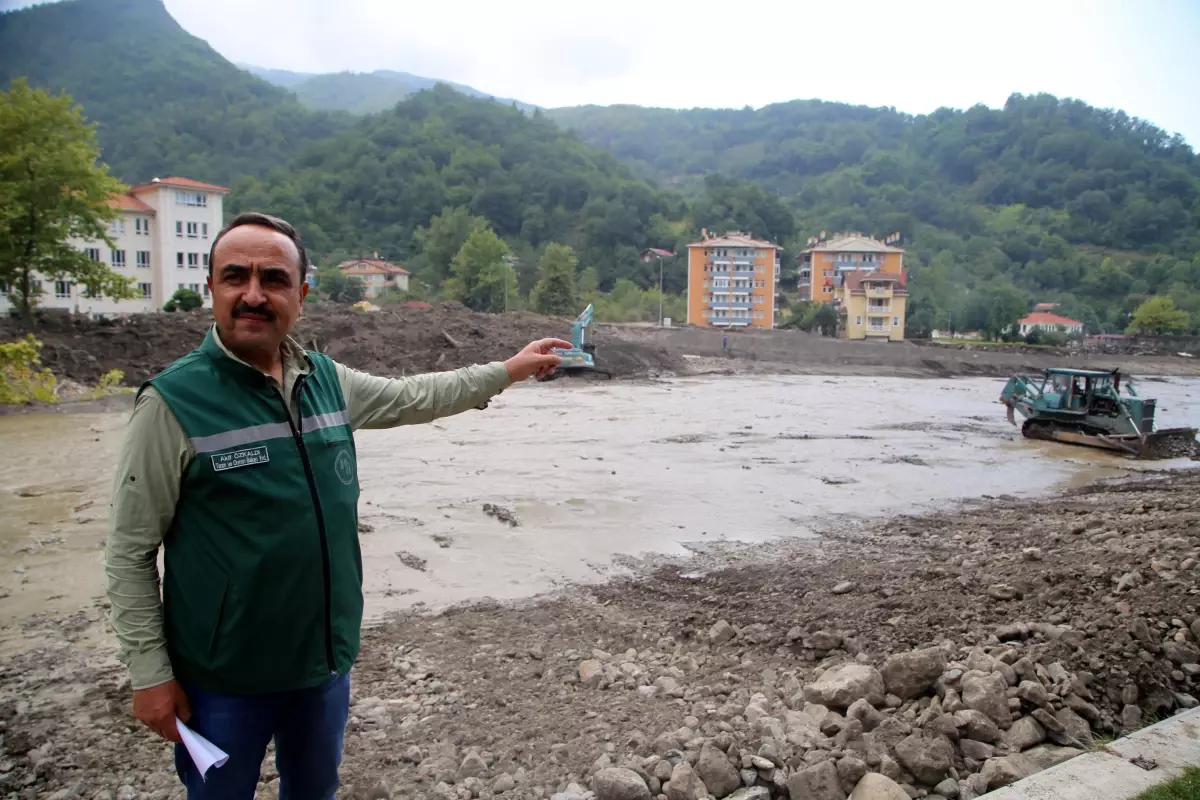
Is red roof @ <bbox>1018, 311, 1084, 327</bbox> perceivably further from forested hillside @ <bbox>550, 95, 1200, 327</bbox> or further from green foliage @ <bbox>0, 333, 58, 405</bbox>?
green foliage @ <bbox>0, 333, 58, 405</bbox>

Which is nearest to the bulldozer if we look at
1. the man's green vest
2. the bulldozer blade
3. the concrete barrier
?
the bulldozer blade

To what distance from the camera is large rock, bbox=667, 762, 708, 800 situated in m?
3.26

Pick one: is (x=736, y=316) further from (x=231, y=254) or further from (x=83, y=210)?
(x=231, y=254)

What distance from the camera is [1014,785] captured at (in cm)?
314

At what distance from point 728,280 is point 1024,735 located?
251 feet

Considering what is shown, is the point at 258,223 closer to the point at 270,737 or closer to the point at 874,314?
the point at 270,737

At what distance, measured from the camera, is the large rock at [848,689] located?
13.1 ft

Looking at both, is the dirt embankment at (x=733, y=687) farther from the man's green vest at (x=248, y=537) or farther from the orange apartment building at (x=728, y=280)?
the orange apartment building at (x=728, y=280)

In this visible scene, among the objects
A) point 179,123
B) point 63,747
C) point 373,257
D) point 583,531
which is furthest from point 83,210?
point 179,123

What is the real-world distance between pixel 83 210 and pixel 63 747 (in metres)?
30.6

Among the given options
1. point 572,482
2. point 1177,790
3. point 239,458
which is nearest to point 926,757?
Answer: point 1177,790

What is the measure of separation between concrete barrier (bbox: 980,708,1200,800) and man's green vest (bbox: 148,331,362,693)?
2.56 m

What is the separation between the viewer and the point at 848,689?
4.01 metres

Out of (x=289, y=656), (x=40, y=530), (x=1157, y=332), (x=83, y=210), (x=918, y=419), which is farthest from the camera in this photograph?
(x=1157, y=332)
